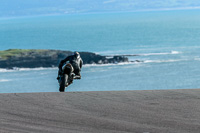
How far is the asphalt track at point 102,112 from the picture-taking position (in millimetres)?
6441

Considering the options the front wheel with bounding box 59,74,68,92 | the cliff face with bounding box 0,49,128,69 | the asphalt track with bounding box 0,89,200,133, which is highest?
the cliff face with bounding box 0,49,128,69

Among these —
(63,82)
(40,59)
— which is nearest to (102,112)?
(63,82)

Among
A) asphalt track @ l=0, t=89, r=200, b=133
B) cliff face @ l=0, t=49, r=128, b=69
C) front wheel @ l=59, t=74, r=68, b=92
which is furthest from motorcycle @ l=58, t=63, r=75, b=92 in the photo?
cliff face @ l=0, t=49, r=128, b=69

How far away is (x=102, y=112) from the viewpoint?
7426 mm

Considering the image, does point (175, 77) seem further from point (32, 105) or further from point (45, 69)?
point (32, 105)

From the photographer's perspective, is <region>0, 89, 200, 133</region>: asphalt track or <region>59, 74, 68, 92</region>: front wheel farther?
<region>59, 74, 68, 92</region>: front wheel

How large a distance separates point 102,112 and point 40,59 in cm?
10245

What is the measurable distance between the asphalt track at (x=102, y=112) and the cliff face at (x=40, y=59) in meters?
96.9

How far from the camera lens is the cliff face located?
106812 mm

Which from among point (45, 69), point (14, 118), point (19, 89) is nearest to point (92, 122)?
point (14, 118)

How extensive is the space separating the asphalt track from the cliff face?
318ft

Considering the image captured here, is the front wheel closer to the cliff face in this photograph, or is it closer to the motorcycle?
the motorcycle

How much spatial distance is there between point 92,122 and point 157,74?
9194cm

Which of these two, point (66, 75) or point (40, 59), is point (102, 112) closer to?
point (66, 75)
